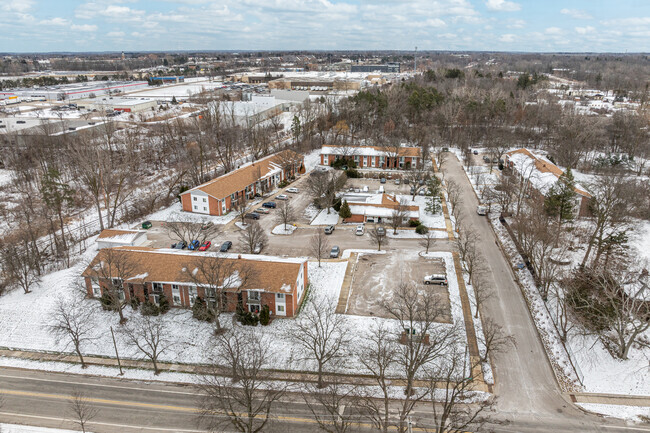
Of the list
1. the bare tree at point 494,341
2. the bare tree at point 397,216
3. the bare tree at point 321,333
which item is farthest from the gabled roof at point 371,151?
the bare tree at point 494,341

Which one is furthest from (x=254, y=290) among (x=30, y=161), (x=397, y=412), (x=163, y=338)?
(x=30, y=161)

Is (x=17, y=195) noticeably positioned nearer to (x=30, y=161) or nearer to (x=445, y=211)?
(x=30, y=161)

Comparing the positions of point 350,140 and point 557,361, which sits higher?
point 350,140

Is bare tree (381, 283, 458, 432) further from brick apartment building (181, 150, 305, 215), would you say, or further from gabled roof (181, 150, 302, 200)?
gabled roof (181, 150, 302, 200)

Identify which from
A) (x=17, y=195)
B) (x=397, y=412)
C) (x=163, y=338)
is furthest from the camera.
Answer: (x=17, y=195)

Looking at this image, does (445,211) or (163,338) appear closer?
(163,338)

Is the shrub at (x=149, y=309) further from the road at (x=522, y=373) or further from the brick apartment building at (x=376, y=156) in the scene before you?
the brick apartment building at (x=376, y=156)

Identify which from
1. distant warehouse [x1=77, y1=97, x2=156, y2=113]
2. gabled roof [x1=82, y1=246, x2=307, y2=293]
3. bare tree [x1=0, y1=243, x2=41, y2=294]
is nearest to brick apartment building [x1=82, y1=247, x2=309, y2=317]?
gabled roof [x1=82, y1=246, x2=307, y2=293]
